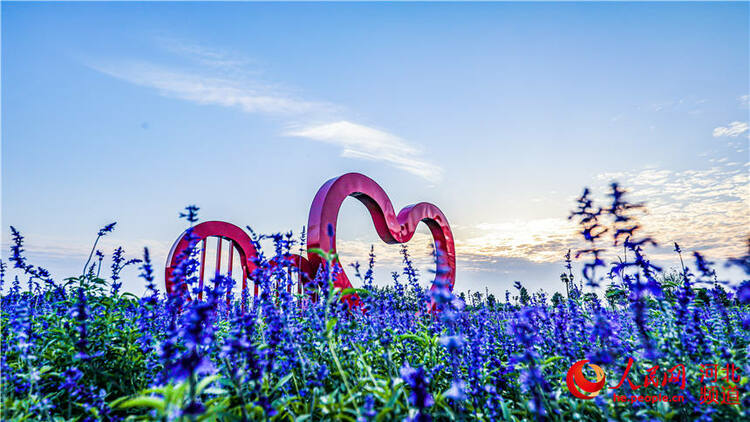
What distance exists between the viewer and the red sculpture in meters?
7.34

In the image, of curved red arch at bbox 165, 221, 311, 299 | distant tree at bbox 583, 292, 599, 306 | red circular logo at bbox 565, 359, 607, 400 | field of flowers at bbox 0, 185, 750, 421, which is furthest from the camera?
curved red arch at bbox 165, 221, 311, 299

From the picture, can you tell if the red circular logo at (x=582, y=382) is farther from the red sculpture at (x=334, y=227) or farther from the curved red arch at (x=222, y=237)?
the curved red arch at (x=222, y=237)

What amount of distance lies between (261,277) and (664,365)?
3.68 metres

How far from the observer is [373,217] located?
9.66 meters

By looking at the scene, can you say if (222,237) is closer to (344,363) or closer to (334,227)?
(334,227)

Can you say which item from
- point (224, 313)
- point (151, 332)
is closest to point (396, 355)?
point (151, 332)

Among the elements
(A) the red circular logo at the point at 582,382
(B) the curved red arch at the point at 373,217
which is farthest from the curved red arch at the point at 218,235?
(A) the red circular logo at the point at 582,382

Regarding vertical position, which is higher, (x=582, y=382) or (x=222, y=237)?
(x=222, y=237)

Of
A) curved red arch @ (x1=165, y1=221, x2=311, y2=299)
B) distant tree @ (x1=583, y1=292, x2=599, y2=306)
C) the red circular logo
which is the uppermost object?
curved red arch @ (x1=165, y1=221, x2=311, y2=299)

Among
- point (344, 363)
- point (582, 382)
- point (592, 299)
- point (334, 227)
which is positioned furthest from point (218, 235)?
point (582, 382)

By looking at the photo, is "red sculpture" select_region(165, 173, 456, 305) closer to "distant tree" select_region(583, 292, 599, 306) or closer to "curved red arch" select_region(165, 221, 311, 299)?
"curved red arch" select_region(165, 221, 311, 299)

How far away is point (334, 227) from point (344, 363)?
4480 mm

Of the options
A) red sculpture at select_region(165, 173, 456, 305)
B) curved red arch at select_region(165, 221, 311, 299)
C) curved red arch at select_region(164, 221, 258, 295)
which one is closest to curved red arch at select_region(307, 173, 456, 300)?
red sculpture at select_region(165, 173, 456, 305)

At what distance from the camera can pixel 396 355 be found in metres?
4.32
